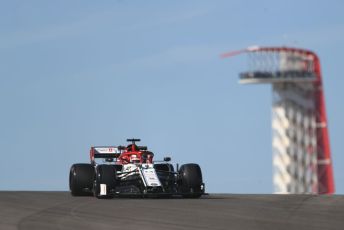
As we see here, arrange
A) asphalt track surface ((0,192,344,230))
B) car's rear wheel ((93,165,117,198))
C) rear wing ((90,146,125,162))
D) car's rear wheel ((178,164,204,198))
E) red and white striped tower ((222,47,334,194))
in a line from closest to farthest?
asphalt track surface ((0,192,344,230)), car's rear wheel ((93,165,117,198)), car's rear wheel ((178,164,204,198)), rear wing ((90,146,125,162)), red and white striped tower ((222,47,334,194))

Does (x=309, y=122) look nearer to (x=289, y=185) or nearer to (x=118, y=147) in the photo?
(x=289, y=185)

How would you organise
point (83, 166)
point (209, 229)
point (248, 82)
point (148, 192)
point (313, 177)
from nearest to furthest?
point (209, 229) → point (148, 192) → point (83, 166) → point (248, 82) → point (313, 177)

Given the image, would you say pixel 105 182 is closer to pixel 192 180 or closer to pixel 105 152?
pixel 192 180

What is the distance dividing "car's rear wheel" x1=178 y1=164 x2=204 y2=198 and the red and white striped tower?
86499 mm

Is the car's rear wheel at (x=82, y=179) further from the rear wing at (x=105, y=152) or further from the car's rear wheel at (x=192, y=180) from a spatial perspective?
the car's rear wheel at (x=192, y=180)

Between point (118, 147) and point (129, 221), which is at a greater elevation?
point (118, 147)

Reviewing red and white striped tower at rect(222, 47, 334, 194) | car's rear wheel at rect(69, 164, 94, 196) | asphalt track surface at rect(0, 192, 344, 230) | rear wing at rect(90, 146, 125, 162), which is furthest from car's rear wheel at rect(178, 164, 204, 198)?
red and white striped tower at rect(222, 47, 334, 194)

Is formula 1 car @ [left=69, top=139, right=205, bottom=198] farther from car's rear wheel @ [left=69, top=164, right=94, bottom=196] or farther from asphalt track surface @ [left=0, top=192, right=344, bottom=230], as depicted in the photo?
asphalt track surface @ [left=0, top=192, right=344, bottom=230]

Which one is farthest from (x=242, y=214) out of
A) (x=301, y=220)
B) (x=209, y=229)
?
(x=209, y=229)

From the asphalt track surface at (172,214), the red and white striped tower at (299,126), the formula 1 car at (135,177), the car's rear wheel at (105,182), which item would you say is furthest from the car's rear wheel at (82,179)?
the red and white striped tower at (299,126)

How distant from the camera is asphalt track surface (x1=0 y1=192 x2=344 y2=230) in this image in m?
20.9

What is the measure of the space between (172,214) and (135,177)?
9.49 meters

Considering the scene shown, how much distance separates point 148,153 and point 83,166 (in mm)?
2299

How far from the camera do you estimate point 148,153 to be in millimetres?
34438
